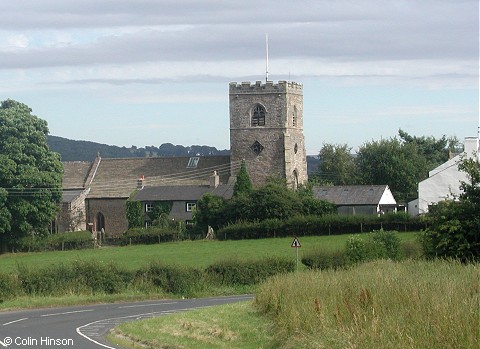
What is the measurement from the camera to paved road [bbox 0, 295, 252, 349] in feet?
93.1

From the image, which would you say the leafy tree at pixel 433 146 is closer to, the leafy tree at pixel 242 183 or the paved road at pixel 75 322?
the leafy tree at pixel 242 183

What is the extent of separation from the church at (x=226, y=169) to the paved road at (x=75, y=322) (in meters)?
56.9

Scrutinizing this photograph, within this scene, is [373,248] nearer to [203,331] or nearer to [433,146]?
[203,331]

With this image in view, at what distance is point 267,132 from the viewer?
106 meters

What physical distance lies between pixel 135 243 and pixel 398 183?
38916 mm

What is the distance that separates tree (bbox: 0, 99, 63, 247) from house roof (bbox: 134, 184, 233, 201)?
1506 centimetres

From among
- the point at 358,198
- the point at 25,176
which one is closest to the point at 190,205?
the point at 358,198

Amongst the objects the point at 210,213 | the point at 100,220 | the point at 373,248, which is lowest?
the point at 373,248

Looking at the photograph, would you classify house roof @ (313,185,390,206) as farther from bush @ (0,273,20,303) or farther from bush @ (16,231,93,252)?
bush @ (0,273,20,303)

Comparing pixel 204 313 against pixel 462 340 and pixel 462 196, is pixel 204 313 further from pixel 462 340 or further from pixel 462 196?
pixel 462 340

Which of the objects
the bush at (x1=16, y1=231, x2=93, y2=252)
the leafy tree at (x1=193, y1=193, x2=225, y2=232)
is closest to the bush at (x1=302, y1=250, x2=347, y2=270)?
the bush at (x1=16, y1=231, x2=93, y2=252)

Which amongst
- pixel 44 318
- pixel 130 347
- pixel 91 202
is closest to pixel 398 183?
pixel 91 202

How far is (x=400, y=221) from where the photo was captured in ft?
253

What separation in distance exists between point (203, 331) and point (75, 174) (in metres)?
87.9
